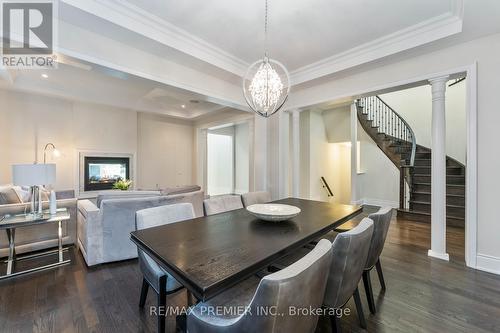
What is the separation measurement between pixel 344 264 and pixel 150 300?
1.75 metres

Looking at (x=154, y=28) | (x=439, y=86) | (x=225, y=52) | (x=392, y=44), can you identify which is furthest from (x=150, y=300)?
(x=439, y=86)

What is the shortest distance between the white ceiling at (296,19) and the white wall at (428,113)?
4358mm

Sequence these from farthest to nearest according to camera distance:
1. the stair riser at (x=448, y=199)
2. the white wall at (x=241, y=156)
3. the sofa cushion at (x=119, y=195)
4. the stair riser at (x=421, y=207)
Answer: the white wall at (x=241, y=156) → the stair riser at (x=421, y=207) → the stair riser at (x=448, y=199) → the sofa cushion at (x=119, y=195)

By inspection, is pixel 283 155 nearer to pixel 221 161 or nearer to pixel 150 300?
pixel 150 300

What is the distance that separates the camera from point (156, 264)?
153cm

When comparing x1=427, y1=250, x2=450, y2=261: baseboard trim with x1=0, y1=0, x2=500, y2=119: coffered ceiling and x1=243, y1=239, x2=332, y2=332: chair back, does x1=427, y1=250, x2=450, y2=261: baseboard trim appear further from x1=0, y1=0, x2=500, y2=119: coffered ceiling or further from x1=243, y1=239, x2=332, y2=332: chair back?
x1=243, y1=239, x2=332, y2=332: chair back

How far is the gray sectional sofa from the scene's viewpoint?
2.55 m

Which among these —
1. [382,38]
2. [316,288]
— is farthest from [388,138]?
[316,288]

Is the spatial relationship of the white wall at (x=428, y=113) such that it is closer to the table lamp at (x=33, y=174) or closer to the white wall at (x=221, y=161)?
the white wall at (x=221, y=161)

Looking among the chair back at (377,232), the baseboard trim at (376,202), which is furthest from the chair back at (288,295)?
the baseboard trim at (376,202)

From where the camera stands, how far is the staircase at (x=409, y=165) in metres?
4.37

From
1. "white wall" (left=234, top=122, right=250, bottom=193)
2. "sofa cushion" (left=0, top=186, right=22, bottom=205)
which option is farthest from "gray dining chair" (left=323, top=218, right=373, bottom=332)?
"white wall" (left=234, top=122, right=250, bottom=193)

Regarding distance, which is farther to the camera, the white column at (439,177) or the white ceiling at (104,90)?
the white ceiling at (104,90)

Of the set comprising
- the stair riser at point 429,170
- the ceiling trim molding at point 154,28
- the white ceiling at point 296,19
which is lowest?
the stair riser at point 429,170
